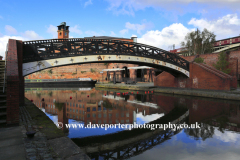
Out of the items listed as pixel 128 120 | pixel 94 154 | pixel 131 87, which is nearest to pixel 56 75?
pixel 131 87

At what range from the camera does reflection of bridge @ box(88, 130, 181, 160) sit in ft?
Answer: 13.8

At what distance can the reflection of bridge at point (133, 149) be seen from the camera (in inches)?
166

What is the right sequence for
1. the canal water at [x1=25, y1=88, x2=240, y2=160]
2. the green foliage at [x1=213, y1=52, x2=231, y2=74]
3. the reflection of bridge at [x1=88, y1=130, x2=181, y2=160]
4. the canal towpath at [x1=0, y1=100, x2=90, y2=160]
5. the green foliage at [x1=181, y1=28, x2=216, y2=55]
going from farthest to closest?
the green foliage at [x1=181, y1=28, x2=216, y2=55], the green foliage at [x1=213, y1=52, x2=231, y2=74], the canal water at [x1=25, y1=88, x2=240, y2=160], the reflection of bridge at [x1=88, y1=130, x2=181, y2=160], the canal towpath at [x1=0, y1=100, x2=90, y2=160]

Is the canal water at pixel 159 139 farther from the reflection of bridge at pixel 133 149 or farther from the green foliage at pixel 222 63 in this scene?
the green foliage at pixel 222 63

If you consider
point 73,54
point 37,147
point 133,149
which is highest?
point 73,54

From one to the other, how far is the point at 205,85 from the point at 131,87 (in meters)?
9.93

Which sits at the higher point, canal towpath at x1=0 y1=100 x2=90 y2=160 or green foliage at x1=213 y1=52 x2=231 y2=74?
green foliage at x1=213 y1=52 x2=231 y2=74

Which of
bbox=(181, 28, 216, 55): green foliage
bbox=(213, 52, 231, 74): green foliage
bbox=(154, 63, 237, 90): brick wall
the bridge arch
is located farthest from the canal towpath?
bbox=(181, 28, 216, 55): green foliage

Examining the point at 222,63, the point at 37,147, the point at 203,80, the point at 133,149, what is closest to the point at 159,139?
the point at 133,149

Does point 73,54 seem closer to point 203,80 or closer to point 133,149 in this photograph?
point 133,149

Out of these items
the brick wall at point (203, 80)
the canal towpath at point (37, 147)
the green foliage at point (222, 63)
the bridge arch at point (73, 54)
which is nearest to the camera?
the canal towpath at point (37, 147)

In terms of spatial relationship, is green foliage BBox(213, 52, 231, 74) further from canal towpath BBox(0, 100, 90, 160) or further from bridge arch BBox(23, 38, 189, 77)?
canal towpath BBox(0, 100, 90, 160)

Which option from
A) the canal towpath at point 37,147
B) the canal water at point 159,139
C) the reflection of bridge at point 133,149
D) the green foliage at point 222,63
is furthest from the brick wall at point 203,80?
the canal towpath at point 37,147

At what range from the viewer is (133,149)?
4605 millimetres
